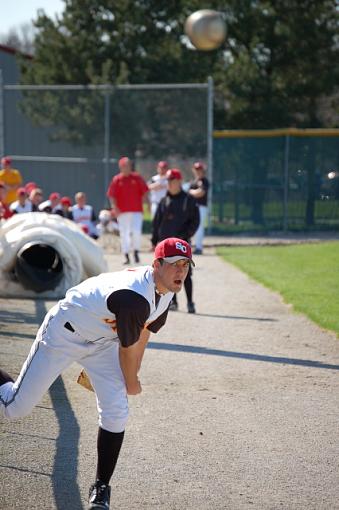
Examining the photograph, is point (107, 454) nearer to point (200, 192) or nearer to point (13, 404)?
point (13, 404)

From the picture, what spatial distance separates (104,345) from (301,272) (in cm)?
1130

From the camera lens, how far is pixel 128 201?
719 inches

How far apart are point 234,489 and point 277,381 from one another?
121 inches

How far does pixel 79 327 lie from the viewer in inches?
202

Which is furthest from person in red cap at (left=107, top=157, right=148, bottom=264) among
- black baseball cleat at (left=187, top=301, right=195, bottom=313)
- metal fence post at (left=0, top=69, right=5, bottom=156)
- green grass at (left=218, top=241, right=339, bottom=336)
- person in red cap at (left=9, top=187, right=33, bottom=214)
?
metal fence post at (left=0, top=69, right=5, bottom=156)

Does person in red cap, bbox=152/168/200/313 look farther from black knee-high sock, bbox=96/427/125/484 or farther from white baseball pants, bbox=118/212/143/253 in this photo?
black knee-high sock, bbox=96/427/125/484

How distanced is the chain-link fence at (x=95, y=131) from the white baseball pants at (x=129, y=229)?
5009 mm

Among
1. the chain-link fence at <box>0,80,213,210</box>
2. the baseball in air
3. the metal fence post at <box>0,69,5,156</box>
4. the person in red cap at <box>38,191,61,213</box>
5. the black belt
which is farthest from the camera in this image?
the metal fence post at <box>0,69,5,156</box>

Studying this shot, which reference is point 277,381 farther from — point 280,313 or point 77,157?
point 77,157

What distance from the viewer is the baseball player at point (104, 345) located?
4.99 meters

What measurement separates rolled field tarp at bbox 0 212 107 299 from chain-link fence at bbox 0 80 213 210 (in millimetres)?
9268

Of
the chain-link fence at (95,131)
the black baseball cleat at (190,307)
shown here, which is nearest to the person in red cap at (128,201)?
the chain-link fence at (95,131)

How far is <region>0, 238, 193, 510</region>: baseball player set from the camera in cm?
499

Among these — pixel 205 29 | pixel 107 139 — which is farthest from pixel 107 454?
pixel 107 139
